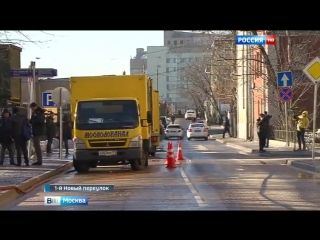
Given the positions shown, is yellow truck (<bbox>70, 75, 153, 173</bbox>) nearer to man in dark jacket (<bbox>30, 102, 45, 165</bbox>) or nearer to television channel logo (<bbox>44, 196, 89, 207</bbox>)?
man in dark jacket (<bbox>30, 102, 45, 165</bbox>)

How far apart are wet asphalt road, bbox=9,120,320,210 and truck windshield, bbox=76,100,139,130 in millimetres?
1375

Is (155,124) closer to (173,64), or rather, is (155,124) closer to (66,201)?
(66,201)

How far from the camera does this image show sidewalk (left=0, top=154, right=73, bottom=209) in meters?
14.5

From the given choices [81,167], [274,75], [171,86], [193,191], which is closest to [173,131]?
[274,75]

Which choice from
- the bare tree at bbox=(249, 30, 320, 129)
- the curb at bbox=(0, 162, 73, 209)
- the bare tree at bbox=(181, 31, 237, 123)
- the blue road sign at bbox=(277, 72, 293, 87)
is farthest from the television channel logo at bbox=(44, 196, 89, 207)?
the bare tree at bbox=(181, 31, 237, 123)

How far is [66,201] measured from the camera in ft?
39.5

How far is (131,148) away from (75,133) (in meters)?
1.68

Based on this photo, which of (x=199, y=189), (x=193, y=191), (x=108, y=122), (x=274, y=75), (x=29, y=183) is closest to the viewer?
(x=193, y=191)

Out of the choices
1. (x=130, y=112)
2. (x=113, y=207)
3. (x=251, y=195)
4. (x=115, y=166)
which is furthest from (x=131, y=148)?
(x=113, y=207)

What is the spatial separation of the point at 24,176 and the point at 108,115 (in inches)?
143

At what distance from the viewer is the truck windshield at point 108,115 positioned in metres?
20.7

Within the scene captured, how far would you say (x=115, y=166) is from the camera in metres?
23.5
